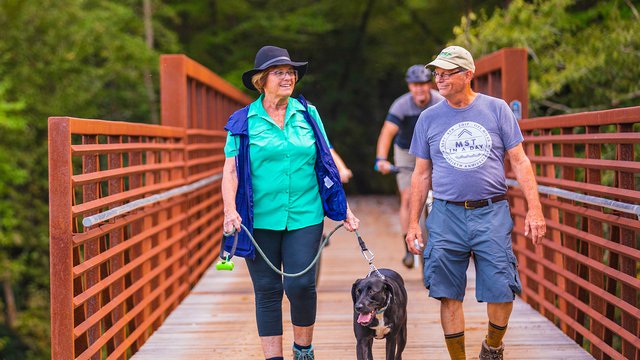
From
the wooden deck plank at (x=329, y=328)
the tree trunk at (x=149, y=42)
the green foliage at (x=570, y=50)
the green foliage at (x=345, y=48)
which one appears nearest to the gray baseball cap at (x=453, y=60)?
the wooden deck plank at (x=329, y=328)

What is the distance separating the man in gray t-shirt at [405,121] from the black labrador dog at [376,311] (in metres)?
3.24

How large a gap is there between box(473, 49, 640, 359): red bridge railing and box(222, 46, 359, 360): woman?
1495mm

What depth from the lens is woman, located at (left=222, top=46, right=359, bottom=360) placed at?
4.77m

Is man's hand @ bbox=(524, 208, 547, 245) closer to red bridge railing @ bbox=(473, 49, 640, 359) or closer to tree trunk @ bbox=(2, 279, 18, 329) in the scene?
red bridge railing @ bbox=(473, 49, 640, 359)

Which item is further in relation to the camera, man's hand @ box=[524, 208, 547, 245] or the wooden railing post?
man's hand @ box=[524, 208, 547, 245]

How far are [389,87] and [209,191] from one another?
54.0 ft

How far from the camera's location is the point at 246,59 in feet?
84.5

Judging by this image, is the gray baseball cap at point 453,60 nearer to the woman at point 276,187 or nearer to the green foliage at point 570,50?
the woman at point 276,187

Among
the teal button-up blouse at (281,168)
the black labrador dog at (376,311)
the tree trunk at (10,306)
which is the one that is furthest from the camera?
the tree trunk at (10,306)

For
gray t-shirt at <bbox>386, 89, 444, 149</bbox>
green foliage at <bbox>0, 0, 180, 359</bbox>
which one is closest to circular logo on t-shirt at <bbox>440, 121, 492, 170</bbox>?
gray t-shirt at <bbox>386, 89, 444, 149</bbox>

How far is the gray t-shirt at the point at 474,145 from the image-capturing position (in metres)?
4.73

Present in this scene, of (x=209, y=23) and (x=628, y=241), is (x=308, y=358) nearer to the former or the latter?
(x=628, y=241)

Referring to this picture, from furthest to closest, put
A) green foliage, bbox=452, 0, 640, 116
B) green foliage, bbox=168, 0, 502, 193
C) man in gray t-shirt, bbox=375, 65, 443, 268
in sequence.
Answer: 1. green foliage, bbox=168, 0, 502, 193
2. green foliage, bbox=452, 0, 640, 116
3. man in gray t-shirt, bbox=375, 65, 443, 268

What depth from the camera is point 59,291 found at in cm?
446
